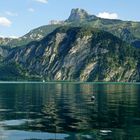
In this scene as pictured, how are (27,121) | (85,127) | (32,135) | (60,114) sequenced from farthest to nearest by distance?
(60,114), (27,121), (85,127), (32,135)

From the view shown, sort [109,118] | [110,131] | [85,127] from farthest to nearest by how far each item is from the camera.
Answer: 1. [109,118]
2. [85,127]
3. [110,131]

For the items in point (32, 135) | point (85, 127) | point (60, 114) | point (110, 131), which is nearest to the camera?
point (32, 135)

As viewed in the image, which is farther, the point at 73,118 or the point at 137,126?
the point at 73,118

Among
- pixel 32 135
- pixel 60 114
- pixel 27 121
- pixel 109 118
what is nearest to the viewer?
pixel 32 135

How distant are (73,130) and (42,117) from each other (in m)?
22.5

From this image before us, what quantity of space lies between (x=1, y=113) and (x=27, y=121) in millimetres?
18315

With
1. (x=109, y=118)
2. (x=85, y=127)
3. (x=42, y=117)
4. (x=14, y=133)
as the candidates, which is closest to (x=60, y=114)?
(x=42, y=117)

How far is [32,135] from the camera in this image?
7006 centimetres

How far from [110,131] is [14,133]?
17673 millimetres

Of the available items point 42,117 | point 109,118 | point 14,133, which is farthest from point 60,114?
point 14,133

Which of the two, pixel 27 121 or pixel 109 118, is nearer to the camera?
pixel 27 121

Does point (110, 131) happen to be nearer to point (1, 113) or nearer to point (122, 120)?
point (122, 120)

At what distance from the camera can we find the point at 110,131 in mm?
75312

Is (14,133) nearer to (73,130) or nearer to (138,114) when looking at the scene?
(73,130)
